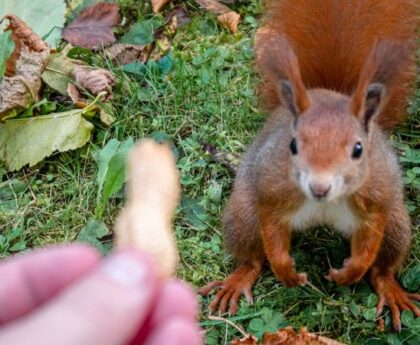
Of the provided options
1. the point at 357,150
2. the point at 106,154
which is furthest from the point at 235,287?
the point at 357,150

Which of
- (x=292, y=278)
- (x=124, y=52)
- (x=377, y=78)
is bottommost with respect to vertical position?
(x=292, y=278)

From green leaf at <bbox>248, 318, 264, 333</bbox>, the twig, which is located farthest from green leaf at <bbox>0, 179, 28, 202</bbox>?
green leaf at <bbox>248, 318, 264, 333</bbox>

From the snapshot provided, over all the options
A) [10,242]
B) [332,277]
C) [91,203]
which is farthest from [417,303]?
[10,242]

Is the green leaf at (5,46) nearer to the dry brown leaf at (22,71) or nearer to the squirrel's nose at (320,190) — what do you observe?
the dry brown leaf at (22,71)

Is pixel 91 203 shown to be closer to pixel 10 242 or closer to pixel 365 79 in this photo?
pixel 10 242

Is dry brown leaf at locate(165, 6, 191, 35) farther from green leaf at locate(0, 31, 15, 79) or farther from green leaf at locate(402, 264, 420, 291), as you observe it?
green leaf at locate(402, 264, 420, 291)

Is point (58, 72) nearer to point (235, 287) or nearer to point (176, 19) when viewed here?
point (176, 19)

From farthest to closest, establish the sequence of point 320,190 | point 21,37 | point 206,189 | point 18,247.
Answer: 1. point 21,37
2. point 206,189
3. point 18,247
4. point 320,190
